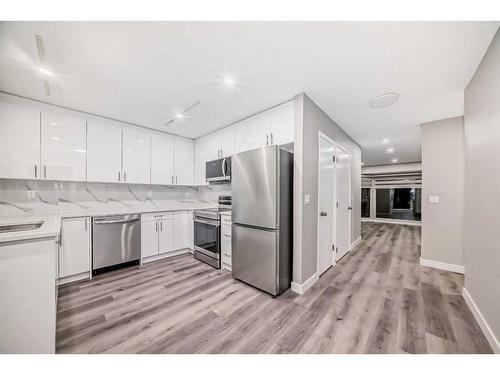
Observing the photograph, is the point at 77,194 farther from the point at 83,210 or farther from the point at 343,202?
the point at 343,202

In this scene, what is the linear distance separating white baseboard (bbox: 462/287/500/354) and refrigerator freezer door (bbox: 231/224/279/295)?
1.70 metres

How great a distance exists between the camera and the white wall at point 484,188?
1421 millimetres

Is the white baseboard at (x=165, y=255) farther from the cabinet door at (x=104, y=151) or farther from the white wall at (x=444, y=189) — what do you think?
the white wall at (x=444, y=189)

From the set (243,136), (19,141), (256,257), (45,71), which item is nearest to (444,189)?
(256,257)

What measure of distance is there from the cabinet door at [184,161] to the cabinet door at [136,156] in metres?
0.55

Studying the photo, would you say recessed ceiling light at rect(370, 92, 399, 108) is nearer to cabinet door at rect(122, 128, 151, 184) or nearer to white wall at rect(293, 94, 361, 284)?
white wall at rect(293, 94, 361, 284)

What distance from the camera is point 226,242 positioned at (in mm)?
2852

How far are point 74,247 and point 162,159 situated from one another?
6.22ft

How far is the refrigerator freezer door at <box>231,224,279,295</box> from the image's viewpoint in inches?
83.7

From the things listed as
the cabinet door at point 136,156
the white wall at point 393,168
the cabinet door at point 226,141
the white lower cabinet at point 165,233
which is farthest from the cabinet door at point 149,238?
the white wall at point 393,168
